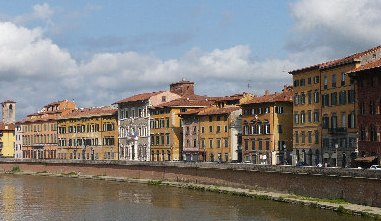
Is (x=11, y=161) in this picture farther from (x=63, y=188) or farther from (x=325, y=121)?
(x=325, y=121)

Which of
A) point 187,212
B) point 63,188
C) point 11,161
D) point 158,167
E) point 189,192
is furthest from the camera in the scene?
point 11,161

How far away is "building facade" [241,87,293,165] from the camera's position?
95188mm

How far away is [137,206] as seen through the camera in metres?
67.9

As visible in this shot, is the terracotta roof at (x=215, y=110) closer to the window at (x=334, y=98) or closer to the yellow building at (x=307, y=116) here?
the yellow building at (x=307, y=116)

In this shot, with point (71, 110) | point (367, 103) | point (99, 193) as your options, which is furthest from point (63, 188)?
point (71, 110)

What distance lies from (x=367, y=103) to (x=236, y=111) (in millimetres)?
32328

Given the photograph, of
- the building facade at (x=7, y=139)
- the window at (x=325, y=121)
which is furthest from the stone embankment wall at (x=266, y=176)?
Result: the building facade at (x=7, y=139)

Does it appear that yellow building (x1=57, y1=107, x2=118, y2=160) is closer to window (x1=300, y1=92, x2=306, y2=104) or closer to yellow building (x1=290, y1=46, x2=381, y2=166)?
yellow building (x1=290, y1=46, x2=381, y2=166)

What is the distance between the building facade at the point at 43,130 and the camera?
490 feet

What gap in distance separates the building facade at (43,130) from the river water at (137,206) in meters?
57.2

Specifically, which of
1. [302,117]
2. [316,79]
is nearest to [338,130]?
[316,79]

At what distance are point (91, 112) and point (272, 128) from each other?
5191 centimetres

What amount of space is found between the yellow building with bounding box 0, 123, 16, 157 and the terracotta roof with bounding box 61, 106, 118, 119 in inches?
1047

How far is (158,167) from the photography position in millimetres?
97375
